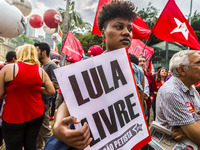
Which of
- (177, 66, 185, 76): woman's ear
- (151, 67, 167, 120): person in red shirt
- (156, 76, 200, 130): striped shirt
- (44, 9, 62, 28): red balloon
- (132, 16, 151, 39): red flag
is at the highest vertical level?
(44, 9, 62, 28): red balloon

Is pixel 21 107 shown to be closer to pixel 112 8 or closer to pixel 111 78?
pixel 111 78

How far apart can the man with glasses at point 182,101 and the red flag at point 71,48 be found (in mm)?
3377

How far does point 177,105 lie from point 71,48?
3838 millimetres

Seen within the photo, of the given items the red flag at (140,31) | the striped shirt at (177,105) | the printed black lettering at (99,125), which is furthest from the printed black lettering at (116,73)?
the red flag at (140,31)

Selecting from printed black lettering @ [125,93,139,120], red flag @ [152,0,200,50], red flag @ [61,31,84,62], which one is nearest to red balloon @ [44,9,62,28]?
red flag @ [61,31,84,62]

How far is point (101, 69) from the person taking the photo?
75 cm

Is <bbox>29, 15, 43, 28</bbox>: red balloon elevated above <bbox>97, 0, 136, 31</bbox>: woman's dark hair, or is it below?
above

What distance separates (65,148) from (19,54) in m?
1.42

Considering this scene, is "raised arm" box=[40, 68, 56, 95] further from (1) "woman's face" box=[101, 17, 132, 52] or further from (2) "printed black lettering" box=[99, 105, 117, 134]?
(2) "printed black lettering" box=[99, 105, 117, 134]

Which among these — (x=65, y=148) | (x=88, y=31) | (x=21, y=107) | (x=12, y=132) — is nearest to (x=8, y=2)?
(x=21, y=107)

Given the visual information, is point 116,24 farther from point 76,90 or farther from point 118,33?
point 76,90

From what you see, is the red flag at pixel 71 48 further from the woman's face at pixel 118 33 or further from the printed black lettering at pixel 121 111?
the printed black lettering at pixel 121 111

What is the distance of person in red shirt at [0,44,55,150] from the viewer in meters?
1.45

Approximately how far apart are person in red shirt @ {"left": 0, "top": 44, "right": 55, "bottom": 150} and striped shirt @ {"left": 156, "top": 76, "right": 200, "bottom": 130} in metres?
1.51
